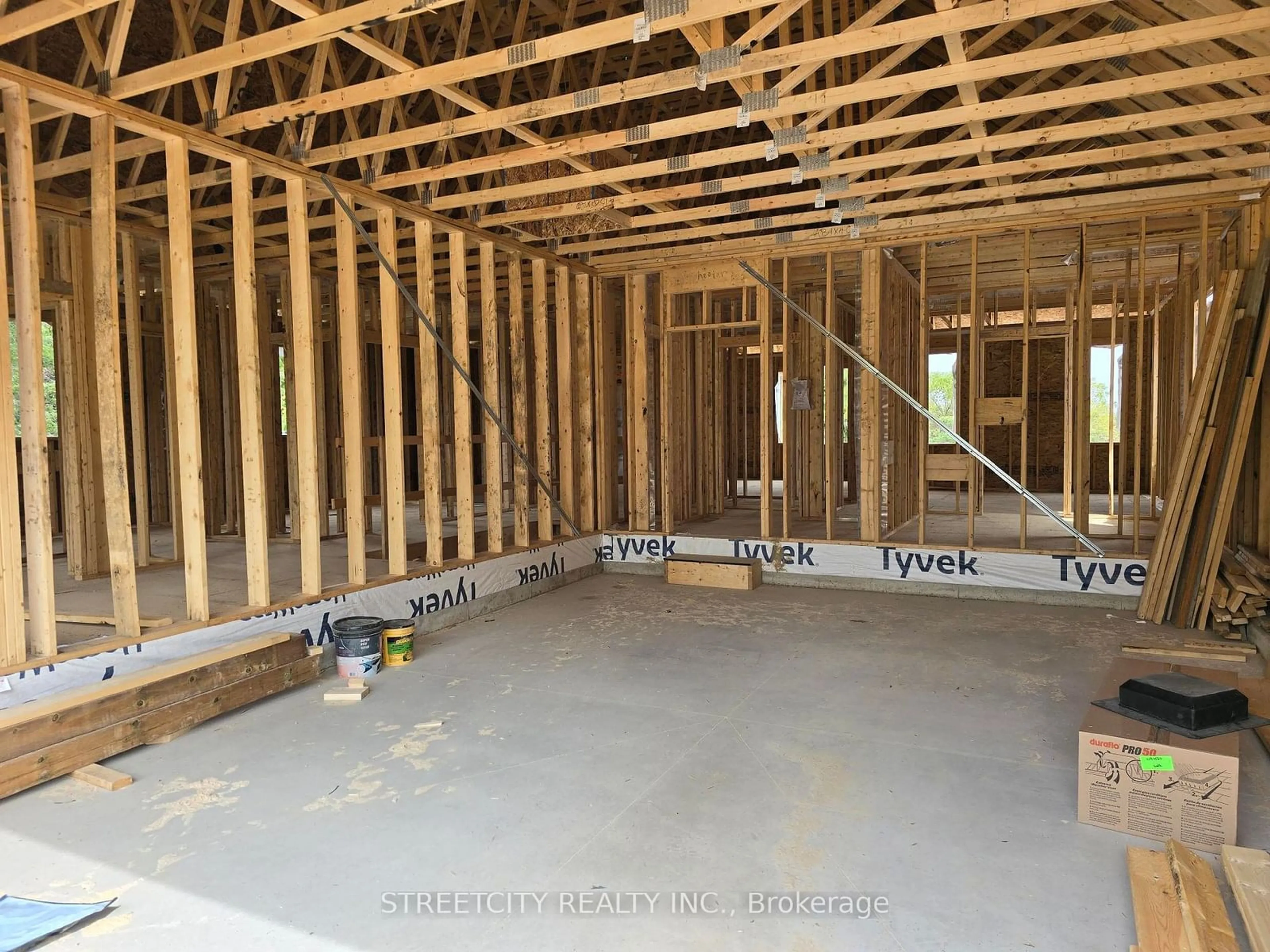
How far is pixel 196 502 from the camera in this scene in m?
4.73

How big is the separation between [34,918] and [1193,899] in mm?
3567

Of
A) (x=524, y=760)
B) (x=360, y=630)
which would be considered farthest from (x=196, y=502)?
(x=524, y=760)

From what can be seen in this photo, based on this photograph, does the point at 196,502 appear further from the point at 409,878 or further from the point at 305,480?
the point at 409,878

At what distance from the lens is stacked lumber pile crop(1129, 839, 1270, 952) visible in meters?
2.21

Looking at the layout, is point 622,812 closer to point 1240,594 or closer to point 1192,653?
point 1192,653

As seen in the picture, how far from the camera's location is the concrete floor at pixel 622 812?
8.12 ft

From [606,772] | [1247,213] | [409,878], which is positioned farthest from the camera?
[1247,213]

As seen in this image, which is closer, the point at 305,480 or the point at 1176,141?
the point at 1176,141

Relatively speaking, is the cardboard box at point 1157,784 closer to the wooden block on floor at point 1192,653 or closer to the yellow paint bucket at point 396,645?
the wooden block on floor at point 1192,653

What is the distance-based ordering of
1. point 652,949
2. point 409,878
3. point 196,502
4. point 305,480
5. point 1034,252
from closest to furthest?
1. point 652,949
2. point 409,878
3. point 196,502
4. point 305,480
5. point 1034,252

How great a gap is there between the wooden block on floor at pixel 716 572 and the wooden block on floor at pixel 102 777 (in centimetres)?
518

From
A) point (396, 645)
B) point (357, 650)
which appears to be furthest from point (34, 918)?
point (396, 645)

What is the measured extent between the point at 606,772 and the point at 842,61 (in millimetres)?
4973

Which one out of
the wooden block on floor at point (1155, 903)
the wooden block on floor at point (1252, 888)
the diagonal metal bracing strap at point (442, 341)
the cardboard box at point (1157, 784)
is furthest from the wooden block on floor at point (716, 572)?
the wooden block on floor at point (1252, 888)
